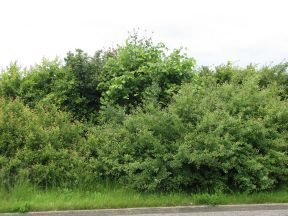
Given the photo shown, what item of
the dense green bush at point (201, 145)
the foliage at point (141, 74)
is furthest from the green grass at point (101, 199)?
the foliage at point (141, 74)

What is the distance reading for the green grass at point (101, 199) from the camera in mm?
6738

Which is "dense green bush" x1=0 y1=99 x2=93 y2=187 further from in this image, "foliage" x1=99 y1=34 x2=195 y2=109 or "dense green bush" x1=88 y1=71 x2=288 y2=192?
"foliage" x1=99 y1=34 x2=195 y2=109

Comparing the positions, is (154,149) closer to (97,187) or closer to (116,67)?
(97,187)

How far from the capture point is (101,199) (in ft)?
23.1

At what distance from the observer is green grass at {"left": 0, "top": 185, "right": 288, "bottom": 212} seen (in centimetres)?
674

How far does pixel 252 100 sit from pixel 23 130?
5075mm

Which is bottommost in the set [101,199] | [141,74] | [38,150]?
[101,199]

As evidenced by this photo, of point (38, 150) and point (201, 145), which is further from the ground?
point (38, 150)

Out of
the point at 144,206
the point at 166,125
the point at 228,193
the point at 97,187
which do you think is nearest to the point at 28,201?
the point at 97,187

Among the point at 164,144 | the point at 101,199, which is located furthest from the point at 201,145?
the point at 101,199

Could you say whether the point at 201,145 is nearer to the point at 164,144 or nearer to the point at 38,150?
the point at 164,144

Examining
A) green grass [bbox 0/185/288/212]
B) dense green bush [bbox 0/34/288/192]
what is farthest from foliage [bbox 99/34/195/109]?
green grass [bbox 0/185/288/212]

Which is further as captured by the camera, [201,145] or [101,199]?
[201,145]

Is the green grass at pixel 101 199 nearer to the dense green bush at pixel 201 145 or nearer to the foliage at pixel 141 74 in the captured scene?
the dense green bush at pixel 201 145
